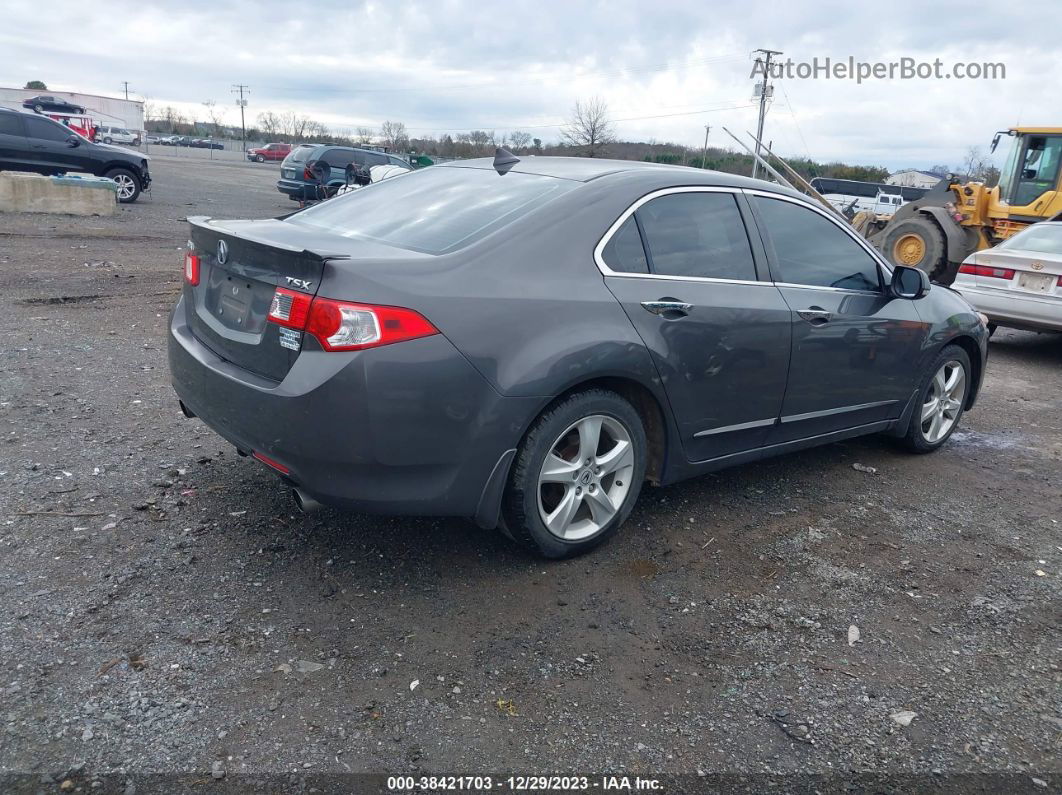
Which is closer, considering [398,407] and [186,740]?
[186,740]

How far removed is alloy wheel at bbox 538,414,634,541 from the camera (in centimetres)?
347

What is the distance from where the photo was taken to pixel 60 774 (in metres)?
2.28

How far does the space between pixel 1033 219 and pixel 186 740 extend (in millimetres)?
14679

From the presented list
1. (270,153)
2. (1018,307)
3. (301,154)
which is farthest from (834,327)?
(270,153)

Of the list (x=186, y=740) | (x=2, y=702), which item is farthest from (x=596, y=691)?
(x=2, y=702)

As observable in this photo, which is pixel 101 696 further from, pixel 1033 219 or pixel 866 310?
pixel 1033 219

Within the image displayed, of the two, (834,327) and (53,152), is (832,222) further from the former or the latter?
(53,152)

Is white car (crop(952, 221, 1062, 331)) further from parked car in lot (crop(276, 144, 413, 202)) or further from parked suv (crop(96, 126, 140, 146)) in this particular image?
parked suv (crop(96, 126, 140, 146))

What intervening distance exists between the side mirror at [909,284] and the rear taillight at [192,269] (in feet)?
12.0

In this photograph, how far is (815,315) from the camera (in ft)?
13.9

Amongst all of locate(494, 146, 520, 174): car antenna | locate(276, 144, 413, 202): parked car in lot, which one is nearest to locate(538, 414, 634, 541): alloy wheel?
locate(494, 146, 520, 174): car antenna

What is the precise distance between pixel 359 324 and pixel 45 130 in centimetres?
1762

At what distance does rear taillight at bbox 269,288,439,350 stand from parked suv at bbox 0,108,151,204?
56.6ft

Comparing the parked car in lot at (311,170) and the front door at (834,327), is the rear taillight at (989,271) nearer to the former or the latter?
the front door at (834,327)
